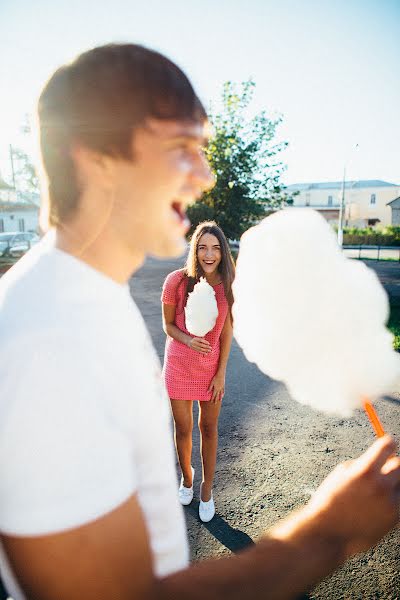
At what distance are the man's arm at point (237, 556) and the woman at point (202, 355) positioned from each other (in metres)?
1.85

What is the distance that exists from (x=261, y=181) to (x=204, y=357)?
15.0m

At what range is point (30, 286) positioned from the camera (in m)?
0.70

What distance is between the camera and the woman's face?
9.25 feet

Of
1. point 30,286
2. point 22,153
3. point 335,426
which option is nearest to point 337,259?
point 30,286

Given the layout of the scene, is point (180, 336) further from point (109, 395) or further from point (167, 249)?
point (109, 395)

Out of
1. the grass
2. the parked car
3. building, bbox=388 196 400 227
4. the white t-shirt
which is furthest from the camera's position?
building, bbox=388 196 400 227

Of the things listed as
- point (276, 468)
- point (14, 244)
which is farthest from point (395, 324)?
point (14, 244)

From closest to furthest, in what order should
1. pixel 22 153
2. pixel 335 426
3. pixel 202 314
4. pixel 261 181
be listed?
pixel 202 314 → pixel 335 426 → pixel 261 181 → pixel 22 153

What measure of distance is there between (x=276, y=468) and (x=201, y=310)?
171 centimetres

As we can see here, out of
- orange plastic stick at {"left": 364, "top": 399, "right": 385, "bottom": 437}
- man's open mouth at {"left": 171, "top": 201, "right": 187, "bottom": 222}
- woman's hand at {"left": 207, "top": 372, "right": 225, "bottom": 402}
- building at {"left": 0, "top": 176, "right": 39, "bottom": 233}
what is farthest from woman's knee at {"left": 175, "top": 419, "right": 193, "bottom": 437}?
building at {"left": 0, "top": 176, "right": 39, "bottom": 233}

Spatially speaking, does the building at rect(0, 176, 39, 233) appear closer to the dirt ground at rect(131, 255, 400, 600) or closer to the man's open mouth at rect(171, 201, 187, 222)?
the dirt ground at rect(131, 255, 400, 600)

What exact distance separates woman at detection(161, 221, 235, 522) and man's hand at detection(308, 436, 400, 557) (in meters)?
1.82

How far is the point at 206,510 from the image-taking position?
2791mm

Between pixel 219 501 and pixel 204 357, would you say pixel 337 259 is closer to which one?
pixel 204 357
